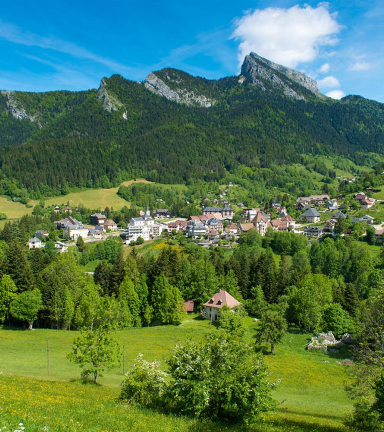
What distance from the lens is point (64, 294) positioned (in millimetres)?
50656

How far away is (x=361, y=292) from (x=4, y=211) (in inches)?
5029

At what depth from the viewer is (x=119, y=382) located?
89.9 ft

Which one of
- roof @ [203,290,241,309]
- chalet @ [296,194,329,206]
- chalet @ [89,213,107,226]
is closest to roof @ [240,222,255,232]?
chalet @ [296,194,329,206]

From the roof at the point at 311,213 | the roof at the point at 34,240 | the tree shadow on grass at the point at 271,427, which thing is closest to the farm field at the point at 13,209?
the roof at the point at 34,240

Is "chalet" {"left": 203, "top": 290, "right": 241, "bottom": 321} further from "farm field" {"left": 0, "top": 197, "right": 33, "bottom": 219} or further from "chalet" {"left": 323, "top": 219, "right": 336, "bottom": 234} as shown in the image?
"farm field" {"left": 0, "top": 197, "right": 33, "bottom": 219}

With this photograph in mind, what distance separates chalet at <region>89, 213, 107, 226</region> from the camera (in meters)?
130

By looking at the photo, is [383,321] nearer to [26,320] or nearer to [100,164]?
[26,320]

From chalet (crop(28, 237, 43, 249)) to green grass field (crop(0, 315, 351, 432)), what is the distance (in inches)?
2295

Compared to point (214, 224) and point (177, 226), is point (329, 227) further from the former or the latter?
point (177, 226)

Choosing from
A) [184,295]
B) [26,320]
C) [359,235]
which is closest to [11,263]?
[26,320]

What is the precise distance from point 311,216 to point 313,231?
17.6 m

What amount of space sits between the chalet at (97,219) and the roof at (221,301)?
3269 inches

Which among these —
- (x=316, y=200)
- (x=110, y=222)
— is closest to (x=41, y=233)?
(x=110, y=222)

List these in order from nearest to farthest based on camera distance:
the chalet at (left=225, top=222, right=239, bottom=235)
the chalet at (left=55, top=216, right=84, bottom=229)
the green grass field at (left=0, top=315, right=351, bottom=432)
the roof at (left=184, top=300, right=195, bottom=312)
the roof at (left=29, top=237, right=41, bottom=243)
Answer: the green grass field at (left=0, top=315, right=351, bottom=432)
the roof at (left=184, top=300, right=195, bottom=312)
the roof at (left=29, top=237, right=41, bottom=243)
the chalet at (left=55, top=216, right=84, bottom=229)
the chalet at (left=225, top=222, right=239, bottom=235)
